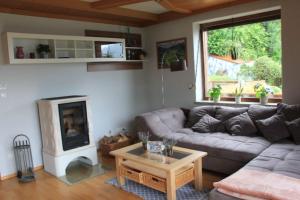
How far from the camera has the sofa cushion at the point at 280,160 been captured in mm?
2372

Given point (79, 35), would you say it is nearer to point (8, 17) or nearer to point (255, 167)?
point (8, 17)

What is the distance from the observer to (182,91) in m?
4.83

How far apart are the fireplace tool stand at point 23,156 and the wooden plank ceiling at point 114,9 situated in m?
1.78

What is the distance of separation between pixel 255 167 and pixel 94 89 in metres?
2.97

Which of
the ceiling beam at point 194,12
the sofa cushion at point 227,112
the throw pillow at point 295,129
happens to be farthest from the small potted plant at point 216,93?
the throw pillow at point 295,129

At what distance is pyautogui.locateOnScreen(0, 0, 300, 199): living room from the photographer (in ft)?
11.4

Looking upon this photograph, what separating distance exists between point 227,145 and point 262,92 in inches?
47.5

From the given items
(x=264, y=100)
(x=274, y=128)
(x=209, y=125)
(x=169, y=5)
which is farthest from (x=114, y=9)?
(x=274, y=128)

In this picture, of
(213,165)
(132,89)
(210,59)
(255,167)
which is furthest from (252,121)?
(132,89)

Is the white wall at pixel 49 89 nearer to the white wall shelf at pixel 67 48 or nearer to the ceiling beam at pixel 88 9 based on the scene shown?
the white wall shelf at pixel 67 48

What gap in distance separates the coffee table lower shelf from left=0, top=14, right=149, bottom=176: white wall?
5.76ft

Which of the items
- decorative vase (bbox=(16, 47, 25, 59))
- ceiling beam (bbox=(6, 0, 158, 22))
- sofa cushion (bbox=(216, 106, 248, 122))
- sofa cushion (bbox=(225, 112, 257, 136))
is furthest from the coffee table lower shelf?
ceiling beam (bbox=(6, 0, 158, 22))

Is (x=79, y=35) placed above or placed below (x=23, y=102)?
above

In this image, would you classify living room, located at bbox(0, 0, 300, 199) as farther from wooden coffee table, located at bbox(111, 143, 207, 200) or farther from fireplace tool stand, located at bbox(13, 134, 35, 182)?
wooden coffee table, located at bbox(111, 143, 207, 200)
